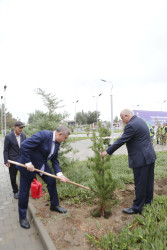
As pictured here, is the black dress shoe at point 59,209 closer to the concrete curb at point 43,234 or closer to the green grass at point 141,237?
the concrete curb at point 43,234

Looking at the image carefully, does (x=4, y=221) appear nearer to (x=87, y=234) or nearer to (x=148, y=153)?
(x=87, y=234)

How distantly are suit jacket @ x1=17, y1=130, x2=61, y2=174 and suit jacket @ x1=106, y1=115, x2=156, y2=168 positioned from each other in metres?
1.11

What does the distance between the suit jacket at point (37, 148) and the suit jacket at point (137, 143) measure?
1.11 m

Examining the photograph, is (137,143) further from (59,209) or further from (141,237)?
(59,209)

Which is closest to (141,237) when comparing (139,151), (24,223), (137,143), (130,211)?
(130,211)

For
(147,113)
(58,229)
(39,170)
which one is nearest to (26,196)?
(39,170)

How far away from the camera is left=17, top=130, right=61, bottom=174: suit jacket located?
3320 mm

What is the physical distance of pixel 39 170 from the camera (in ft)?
11.3

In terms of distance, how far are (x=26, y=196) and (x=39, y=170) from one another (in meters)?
0.55

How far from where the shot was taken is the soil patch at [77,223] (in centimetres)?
291

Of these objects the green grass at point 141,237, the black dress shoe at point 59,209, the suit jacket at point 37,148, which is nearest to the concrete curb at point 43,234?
the black dress shoe at point 59,209

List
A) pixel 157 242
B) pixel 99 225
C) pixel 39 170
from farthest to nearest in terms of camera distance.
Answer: pixel 39 170 → pixel 99 225 → pixel 157 242

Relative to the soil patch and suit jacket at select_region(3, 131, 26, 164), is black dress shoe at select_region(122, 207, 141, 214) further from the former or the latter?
suit jacket at select_region(3, 131, 26, 164)

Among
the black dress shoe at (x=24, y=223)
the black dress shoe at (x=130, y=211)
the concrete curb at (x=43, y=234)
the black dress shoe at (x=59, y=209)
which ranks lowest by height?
the black dress shoe at (x=24, y=223)
